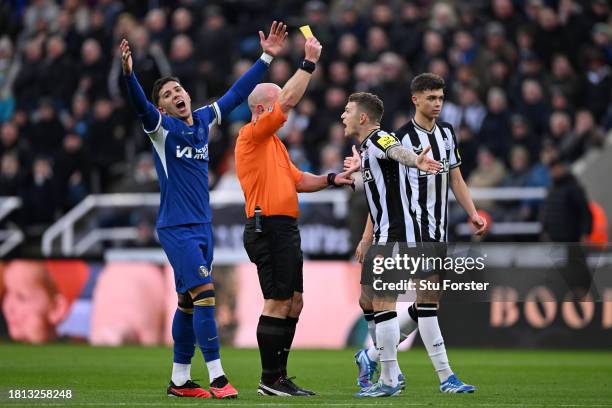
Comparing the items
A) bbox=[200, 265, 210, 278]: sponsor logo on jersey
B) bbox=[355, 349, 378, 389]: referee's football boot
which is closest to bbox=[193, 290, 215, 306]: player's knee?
bbox=[200, 265, 210, 278]: sponsor logo on jersey

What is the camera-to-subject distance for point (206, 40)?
77.5ft

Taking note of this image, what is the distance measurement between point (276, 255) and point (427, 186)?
1362 millimetres

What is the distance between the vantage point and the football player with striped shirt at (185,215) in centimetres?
1022

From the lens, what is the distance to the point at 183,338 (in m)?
10.6

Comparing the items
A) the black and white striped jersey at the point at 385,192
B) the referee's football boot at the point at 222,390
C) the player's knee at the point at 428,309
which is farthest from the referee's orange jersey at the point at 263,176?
the referee's football boot at the point at 222,390

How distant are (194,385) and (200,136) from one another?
204 centimetres

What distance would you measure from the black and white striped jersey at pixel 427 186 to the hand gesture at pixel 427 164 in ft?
2.52

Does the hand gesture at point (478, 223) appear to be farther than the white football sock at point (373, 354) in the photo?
No

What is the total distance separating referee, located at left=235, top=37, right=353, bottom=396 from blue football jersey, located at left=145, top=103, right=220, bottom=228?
40 cm

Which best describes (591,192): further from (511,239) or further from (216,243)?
(216,243)

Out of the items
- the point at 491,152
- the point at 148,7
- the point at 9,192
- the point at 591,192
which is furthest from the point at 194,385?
Answer: the point at 148,7

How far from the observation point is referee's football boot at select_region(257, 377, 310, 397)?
1034cm

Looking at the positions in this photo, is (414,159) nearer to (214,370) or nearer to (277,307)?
(277,307)

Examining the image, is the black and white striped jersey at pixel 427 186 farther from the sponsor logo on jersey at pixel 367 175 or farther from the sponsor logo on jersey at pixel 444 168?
the sponsor logo on jersey at pixel 367 175
